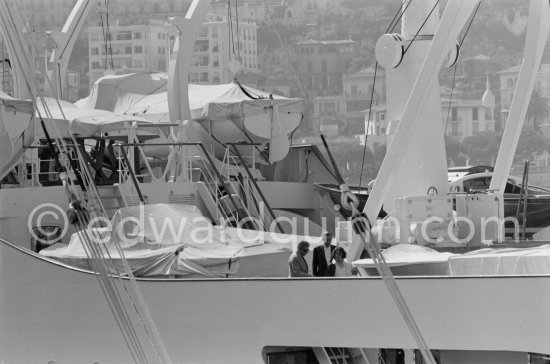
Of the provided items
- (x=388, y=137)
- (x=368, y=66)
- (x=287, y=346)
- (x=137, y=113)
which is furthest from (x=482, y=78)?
(x=287, y=346)

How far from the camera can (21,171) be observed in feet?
67.6

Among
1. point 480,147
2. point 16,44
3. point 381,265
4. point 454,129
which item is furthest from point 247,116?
point 480,147

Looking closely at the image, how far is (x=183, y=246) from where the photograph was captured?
17.8 metres

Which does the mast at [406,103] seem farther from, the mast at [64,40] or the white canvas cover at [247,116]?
the mast at [64,40]

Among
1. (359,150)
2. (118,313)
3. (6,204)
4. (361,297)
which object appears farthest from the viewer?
(359,150)

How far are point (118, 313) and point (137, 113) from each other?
289 inches

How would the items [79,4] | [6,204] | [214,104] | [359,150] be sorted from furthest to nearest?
[359,150] < [79,4] < [214,104] < [6,204]

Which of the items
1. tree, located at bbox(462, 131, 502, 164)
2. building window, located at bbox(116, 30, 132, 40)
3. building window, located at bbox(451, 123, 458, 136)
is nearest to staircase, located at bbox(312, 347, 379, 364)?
building window, located at bbox(451, 123, 458, 136)

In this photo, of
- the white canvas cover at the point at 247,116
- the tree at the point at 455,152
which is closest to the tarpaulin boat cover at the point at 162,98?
the white canvas cover at the point at 247,116

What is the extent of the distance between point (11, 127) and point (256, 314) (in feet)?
16.5

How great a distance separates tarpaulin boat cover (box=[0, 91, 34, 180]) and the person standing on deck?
4.71 meters

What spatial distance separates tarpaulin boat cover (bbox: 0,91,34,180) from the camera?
19.4 meters

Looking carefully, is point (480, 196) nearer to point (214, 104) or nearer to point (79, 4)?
point (214, 104)

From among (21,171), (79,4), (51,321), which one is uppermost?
(79,4)
